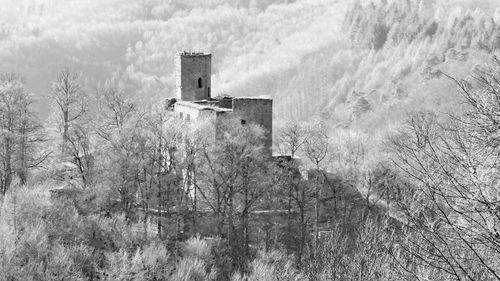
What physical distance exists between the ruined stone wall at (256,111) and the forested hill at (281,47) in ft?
147

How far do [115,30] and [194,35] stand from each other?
17.9m

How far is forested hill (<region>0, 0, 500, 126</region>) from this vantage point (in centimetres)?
9581

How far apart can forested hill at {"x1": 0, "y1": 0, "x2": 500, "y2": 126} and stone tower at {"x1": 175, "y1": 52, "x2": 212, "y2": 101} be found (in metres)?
43.8

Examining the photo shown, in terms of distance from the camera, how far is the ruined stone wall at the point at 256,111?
3366 cm

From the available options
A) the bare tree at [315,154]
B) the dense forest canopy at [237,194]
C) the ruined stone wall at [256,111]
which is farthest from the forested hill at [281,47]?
the ruined stone wall at [256,111]

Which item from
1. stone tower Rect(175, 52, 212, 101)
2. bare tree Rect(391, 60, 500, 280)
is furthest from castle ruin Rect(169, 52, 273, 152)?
bare tree Rect(391, 60, 500, 280)

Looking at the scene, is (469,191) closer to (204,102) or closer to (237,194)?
(237,194)

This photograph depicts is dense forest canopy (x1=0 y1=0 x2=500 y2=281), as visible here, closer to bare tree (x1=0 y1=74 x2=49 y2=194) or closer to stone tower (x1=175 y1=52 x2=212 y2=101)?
bare tree (x1=0 y1=74 x2=49 y2=194)

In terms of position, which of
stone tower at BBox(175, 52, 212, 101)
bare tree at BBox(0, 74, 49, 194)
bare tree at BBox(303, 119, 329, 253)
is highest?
stone tower at BBox(175, 52, 212, 101)

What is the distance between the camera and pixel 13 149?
29.8m

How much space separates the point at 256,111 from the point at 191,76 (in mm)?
4975

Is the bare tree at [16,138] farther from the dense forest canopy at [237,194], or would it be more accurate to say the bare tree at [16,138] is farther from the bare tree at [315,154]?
the bare tree at [315,154]

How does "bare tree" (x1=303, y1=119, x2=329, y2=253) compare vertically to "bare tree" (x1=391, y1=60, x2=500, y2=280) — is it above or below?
below

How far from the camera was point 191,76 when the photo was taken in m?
37.3
